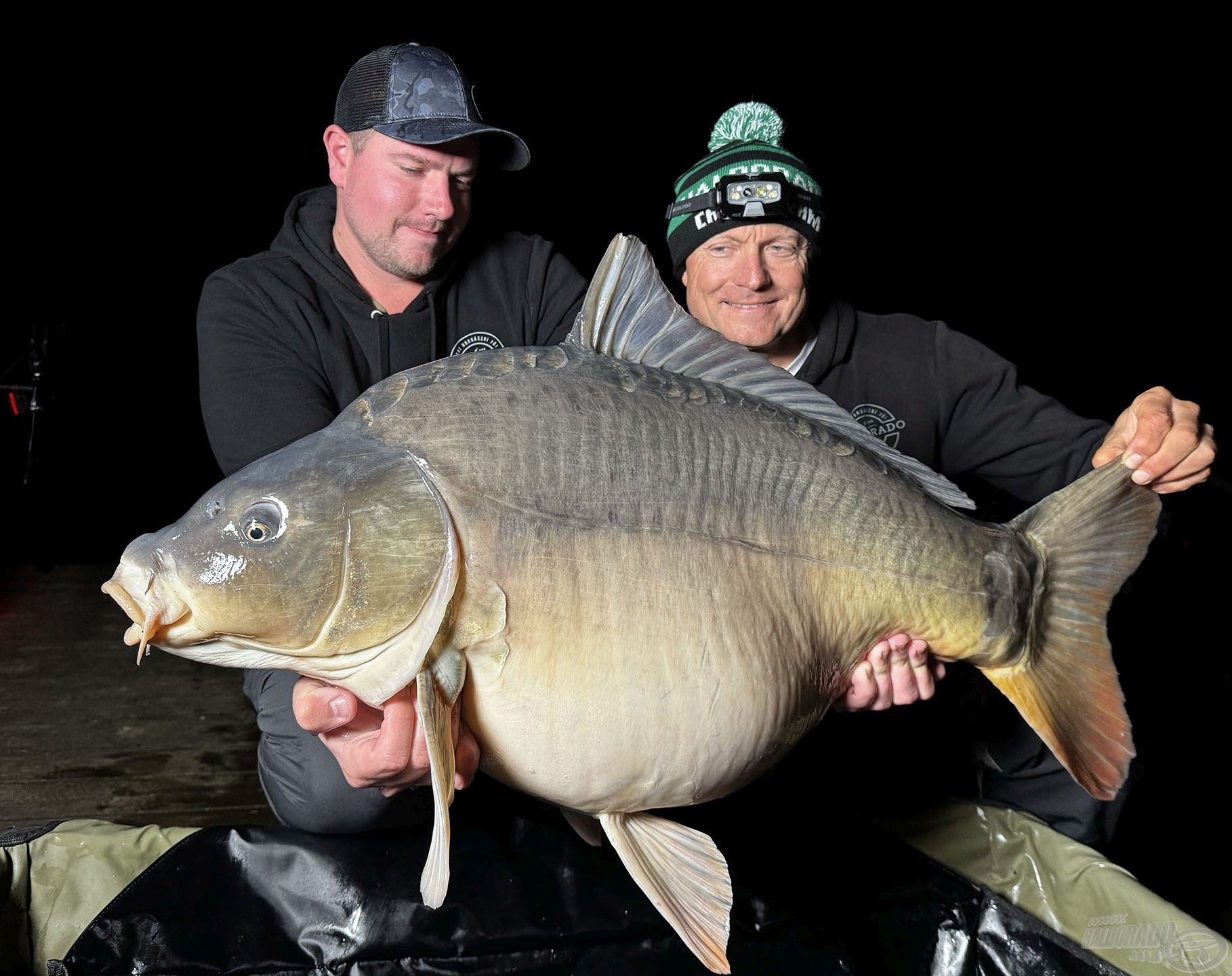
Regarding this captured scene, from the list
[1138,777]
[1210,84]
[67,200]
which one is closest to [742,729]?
[1138,777]

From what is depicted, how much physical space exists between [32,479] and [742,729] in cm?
419

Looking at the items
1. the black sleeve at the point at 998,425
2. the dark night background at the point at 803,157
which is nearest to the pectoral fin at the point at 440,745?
the black sleeve at the point at 998,425

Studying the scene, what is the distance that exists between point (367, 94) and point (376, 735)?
1.21m

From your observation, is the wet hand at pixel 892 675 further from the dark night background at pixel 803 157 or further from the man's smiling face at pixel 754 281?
the dark night background at pixel 803 157

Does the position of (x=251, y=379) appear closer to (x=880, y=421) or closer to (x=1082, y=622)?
(x=880, y=421)

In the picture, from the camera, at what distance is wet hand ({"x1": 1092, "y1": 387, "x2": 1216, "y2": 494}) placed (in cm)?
139

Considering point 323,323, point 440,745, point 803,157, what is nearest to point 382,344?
point 323,323

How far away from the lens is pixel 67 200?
21.5 feet

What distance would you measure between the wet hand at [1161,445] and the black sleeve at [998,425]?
447 millimetres

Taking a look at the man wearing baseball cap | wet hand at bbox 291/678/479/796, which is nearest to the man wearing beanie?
the man wearing baseball cap

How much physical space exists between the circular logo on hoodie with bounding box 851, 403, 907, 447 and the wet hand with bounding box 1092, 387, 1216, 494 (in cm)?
57

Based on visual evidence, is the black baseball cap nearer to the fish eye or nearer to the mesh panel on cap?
the mesh panel on cap

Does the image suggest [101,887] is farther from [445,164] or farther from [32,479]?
[32,479]

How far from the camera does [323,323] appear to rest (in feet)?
6.06
